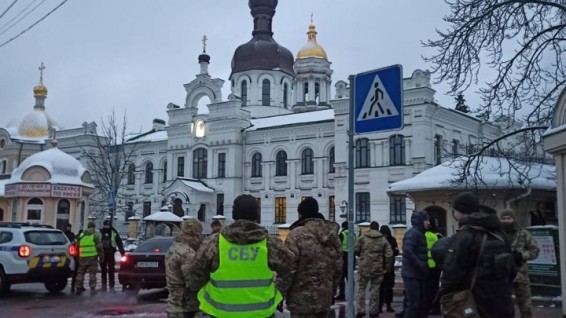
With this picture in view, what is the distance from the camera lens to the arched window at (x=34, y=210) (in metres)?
27.6

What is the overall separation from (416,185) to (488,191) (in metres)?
2.16

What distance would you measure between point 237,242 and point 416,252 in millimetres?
4664

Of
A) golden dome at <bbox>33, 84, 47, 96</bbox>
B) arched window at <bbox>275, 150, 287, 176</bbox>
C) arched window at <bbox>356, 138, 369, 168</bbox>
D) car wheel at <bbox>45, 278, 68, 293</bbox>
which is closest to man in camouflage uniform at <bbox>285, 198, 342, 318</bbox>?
car wheel at <bbox>45, 278, 68, 293</bbox>

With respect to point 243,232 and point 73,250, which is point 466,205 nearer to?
point 243,232

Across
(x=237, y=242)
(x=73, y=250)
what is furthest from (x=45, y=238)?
(x=237, y=242)

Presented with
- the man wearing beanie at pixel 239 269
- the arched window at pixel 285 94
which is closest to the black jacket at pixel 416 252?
the man wearing beanie at pixel 239 269

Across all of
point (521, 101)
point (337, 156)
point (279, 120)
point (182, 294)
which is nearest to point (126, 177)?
point (279, 120)

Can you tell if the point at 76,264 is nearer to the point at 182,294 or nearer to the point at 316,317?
the point at 182,294

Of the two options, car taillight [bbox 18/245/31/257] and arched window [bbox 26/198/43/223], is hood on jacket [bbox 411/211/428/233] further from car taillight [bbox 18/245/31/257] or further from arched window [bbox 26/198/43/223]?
arched window [bbox 26/198/43/223]

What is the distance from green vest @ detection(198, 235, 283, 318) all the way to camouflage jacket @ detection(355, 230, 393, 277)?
6.06 metres

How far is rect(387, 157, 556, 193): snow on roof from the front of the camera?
56.4 feet

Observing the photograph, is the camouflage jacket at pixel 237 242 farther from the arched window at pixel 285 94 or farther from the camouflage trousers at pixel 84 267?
the arched window at pixel 285 94

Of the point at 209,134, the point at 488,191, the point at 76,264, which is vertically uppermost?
the point at 209,134

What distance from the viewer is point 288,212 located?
44.3m
